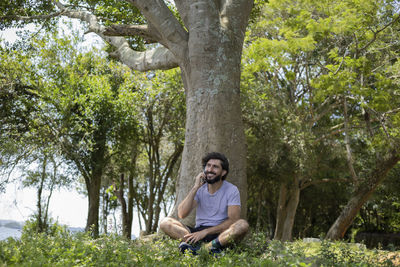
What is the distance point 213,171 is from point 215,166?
0.28 ft

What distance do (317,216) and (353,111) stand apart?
12533 mm

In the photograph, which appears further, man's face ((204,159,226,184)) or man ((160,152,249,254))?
man's face ((204,159,226,184))

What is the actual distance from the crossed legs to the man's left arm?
161mm

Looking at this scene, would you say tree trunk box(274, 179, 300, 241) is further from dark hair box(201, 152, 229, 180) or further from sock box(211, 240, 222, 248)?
sock box(211, 240, 222, 248)

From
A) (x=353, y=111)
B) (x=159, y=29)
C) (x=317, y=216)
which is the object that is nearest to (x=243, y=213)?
(x=159, y=29)

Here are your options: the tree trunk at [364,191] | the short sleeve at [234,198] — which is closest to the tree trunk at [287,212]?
the tree trunk at [364,191]

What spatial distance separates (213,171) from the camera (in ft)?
19.2

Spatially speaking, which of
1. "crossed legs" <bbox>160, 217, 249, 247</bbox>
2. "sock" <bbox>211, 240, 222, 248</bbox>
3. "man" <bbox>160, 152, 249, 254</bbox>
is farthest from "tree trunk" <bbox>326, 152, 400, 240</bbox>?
"sock" <bbox>211, 240, 222, 248</bbox>

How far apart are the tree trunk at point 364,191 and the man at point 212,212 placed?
1023cm

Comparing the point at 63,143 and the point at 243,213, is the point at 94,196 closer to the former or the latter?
the point at 63,143

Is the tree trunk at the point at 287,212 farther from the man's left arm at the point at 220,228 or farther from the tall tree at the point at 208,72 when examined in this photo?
the man's left arm at the point at 220,228

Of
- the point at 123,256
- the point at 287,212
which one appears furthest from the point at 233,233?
the point at 287,212

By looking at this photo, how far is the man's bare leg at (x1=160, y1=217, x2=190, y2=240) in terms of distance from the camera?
5.61 meters

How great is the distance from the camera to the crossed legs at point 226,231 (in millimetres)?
5145
